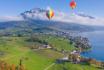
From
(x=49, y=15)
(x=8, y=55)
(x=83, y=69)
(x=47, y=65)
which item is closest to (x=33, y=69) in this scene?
(x=47, y=65)

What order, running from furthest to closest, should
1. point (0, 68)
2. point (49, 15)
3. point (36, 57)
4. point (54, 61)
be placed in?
point (36, 57), point (54, 61), point (0, 68), point (49, 15)

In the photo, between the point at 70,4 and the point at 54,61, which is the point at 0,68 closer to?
the point at 54,61

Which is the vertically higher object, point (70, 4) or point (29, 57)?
point (70, 4)

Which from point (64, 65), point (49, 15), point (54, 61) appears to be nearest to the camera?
point (49, 15)

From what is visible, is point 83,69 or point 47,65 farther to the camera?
point 47,65

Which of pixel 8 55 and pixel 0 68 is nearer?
pixel 0 68

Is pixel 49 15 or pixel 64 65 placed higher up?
pixel 49 15

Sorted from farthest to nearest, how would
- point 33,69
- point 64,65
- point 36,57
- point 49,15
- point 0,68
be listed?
point 36,57 → point 64,65 → point 33,69 → point 0,68 → point 49,15

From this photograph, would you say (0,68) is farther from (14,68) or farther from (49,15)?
(49,15)

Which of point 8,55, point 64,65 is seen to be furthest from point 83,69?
point 8,55
